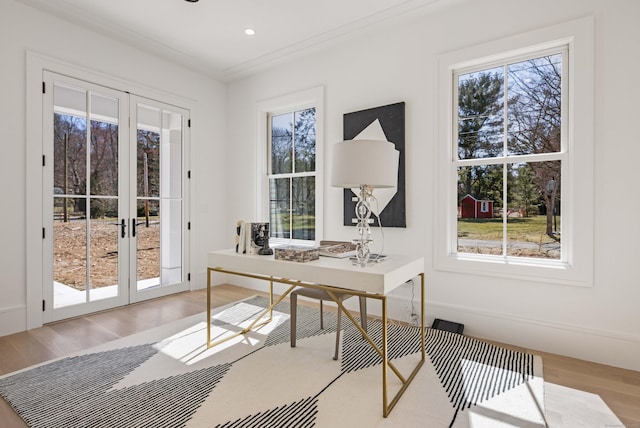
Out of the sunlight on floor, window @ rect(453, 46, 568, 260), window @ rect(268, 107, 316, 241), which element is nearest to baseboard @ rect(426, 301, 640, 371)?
window @ rect(453, 46, 568, 260)

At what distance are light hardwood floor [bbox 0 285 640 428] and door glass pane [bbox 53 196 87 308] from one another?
270 mm

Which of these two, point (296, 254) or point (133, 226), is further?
point (133, 226)

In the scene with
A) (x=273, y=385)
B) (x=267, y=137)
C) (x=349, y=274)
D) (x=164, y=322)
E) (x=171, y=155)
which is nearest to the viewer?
(x=349, y=274)

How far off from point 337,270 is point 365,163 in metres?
0.63

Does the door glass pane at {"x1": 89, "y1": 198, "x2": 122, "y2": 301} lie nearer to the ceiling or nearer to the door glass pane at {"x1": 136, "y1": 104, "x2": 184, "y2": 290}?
the door glass pane at {"x1": 136, "y1": 104, "x2": 184, "y2": 290}

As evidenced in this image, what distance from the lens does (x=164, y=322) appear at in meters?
3.16

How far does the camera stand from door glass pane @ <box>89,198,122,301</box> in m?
3.44

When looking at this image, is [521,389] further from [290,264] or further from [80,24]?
[80,24]

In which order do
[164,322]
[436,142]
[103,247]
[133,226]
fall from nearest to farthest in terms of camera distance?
[436,142], [164,322], [103,247], [133,226]

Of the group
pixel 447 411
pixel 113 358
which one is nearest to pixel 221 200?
pixel 113 358

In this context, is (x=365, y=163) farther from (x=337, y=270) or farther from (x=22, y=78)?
(x=22, y=78)

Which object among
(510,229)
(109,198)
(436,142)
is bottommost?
(510,229)

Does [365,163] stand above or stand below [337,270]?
above

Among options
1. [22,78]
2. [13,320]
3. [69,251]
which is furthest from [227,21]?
[13,320]
